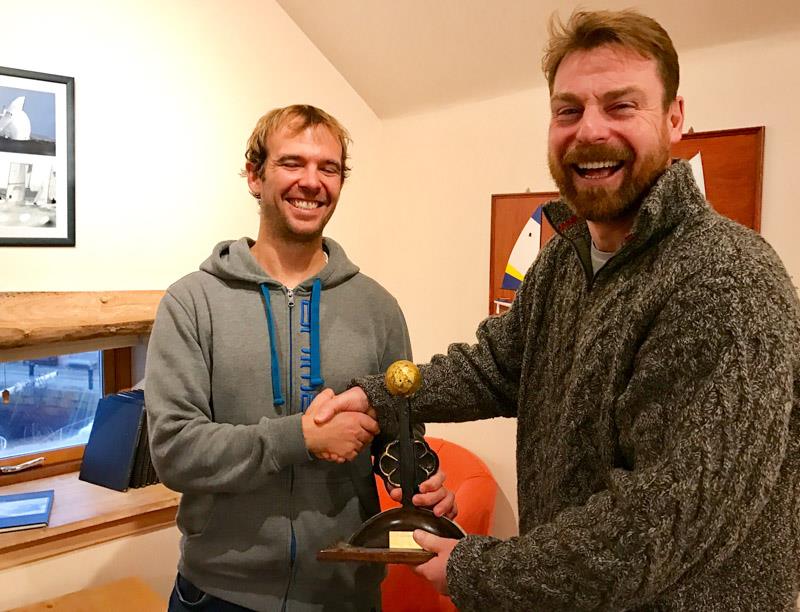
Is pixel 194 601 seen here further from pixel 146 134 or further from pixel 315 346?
pixel 146 134

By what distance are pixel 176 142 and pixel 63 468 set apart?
1349 mm

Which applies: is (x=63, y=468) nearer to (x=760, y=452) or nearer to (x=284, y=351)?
(x=284, y=351)

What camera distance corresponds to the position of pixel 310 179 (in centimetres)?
144

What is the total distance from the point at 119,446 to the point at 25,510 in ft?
1.19

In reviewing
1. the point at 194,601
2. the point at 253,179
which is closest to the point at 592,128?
the point at 253,179

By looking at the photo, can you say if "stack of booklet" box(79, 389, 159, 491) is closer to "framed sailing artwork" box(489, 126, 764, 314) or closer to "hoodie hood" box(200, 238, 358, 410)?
"hoodie hood" box(200, 238, 358, 410)

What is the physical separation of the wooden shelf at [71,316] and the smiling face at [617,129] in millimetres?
1852

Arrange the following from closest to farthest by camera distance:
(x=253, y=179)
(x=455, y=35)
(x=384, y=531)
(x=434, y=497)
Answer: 1. (x=384, y=531)
2. (x=434, y=497)
3. (x=253, y=179)
4. (x=455, y=35)

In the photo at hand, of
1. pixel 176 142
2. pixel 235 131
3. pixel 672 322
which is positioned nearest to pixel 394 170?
pixel 235 131

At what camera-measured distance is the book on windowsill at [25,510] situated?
7.00 ft

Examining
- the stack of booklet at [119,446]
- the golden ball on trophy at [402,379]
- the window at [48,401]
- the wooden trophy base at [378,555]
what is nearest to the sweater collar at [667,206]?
the golden ball on trophy at [402,379]

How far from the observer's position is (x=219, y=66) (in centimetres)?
268

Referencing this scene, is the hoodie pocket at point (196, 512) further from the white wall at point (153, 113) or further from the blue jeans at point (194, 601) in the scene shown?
the white wall at point (153, 113)

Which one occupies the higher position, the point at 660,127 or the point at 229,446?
the point at 660,127
